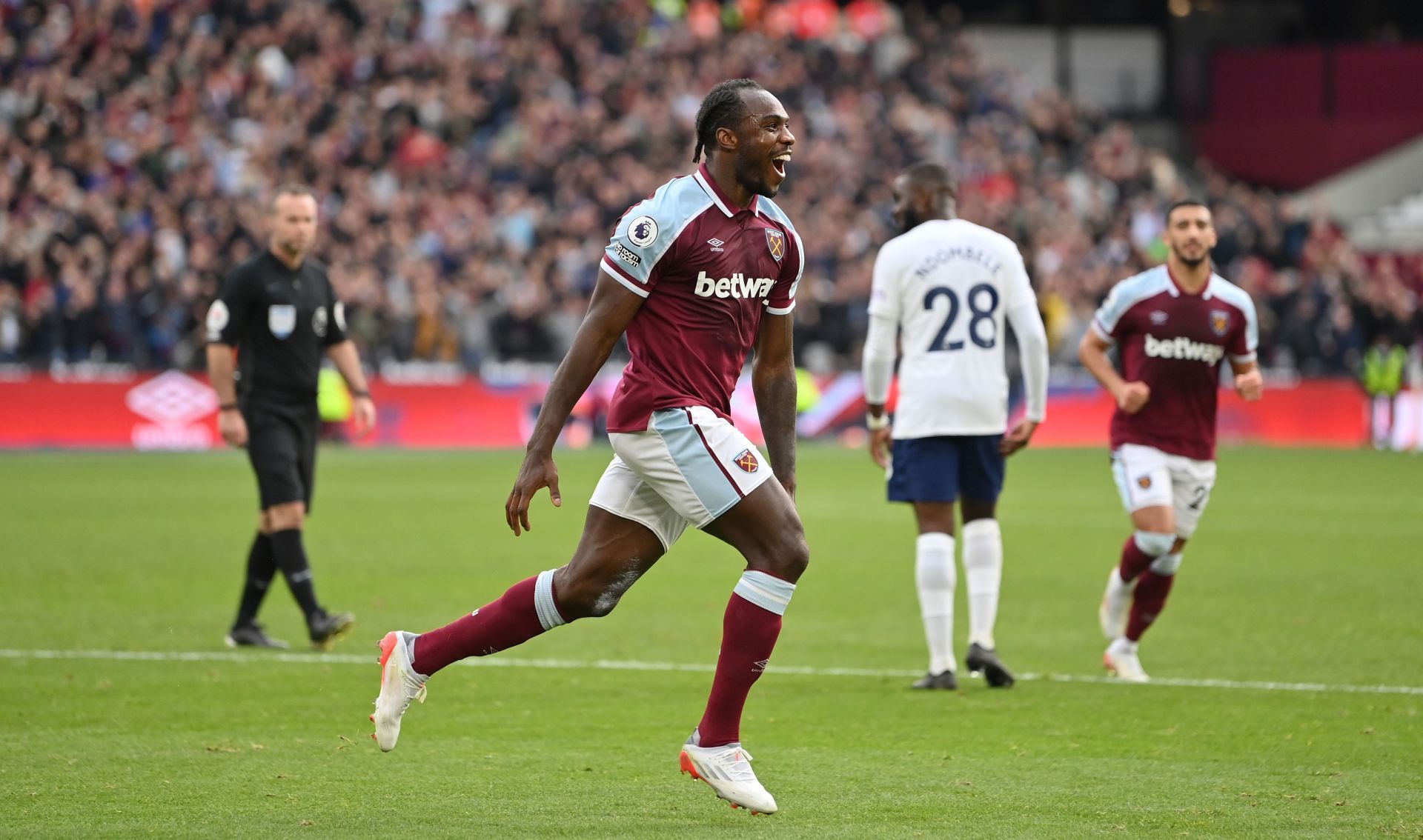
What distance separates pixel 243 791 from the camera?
20.5ft

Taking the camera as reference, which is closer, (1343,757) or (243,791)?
(243,791)

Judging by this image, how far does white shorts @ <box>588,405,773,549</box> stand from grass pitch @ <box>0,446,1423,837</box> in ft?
3.33

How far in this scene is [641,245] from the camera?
235 inches

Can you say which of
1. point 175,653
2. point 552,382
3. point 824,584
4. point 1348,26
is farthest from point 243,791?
point 1348,26

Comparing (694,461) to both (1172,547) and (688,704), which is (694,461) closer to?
(688,704)

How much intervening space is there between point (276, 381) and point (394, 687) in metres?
4.01

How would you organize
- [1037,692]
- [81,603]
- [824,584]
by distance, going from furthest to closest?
1. [824,584]
2. [81,603]
3. [1037,692]

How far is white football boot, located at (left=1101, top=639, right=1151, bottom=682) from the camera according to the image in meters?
9.09

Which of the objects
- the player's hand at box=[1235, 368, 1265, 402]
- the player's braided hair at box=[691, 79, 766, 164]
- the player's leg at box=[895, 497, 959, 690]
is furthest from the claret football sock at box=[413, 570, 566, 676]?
the player's hand at box=[1235, 368, 1265, 402]

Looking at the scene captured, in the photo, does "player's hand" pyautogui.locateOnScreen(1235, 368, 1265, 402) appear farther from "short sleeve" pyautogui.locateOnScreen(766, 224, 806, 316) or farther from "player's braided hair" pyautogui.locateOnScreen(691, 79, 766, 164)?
"player's braided hair" pyautogui.locateOnScreen(691, 79, 766, 164)

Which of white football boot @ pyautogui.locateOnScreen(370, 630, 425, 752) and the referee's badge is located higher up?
the referee's badge

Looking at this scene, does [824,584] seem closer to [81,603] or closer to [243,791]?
[81,603]

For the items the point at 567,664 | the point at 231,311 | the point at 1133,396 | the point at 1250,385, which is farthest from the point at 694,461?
the point at 231,311

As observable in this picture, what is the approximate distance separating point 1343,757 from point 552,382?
3.33m
